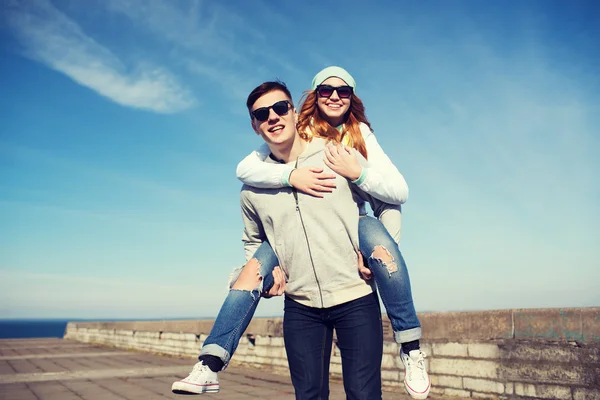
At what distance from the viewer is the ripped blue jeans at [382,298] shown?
1.87m

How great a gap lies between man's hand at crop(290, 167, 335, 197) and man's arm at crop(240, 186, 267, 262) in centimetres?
27

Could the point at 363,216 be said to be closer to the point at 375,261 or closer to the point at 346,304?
the point at 375,261

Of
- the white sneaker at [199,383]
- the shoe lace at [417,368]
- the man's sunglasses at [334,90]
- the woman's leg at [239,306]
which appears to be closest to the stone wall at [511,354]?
the shoe lace at [417,368]

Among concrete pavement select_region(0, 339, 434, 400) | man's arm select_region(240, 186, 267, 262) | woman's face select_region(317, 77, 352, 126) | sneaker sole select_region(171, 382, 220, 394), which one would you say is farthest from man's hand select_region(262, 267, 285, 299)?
concrete pavement select_region(0, 339, 434, 400)

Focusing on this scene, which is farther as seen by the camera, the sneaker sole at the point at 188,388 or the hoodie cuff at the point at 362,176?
the hoodie cuff at the point at 362,176

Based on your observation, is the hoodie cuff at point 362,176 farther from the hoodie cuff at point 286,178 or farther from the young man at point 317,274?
the hoodie cuff at point 286,178

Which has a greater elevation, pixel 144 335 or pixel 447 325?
pixel 447 325

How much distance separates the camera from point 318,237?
1.96 m

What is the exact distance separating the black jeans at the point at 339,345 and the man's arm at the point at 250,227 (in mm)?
284

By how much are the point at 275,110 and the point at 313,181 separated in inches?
13.9

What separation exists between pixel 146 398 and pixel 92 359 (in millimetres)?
6743

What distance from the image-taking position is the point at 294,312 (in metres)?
2.05

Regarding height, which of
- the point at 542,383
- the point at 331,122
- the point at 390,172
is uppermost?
the point at 331,122

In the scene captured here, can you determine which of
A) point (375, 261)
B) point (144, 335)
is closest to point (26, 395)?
point (375, 261)
